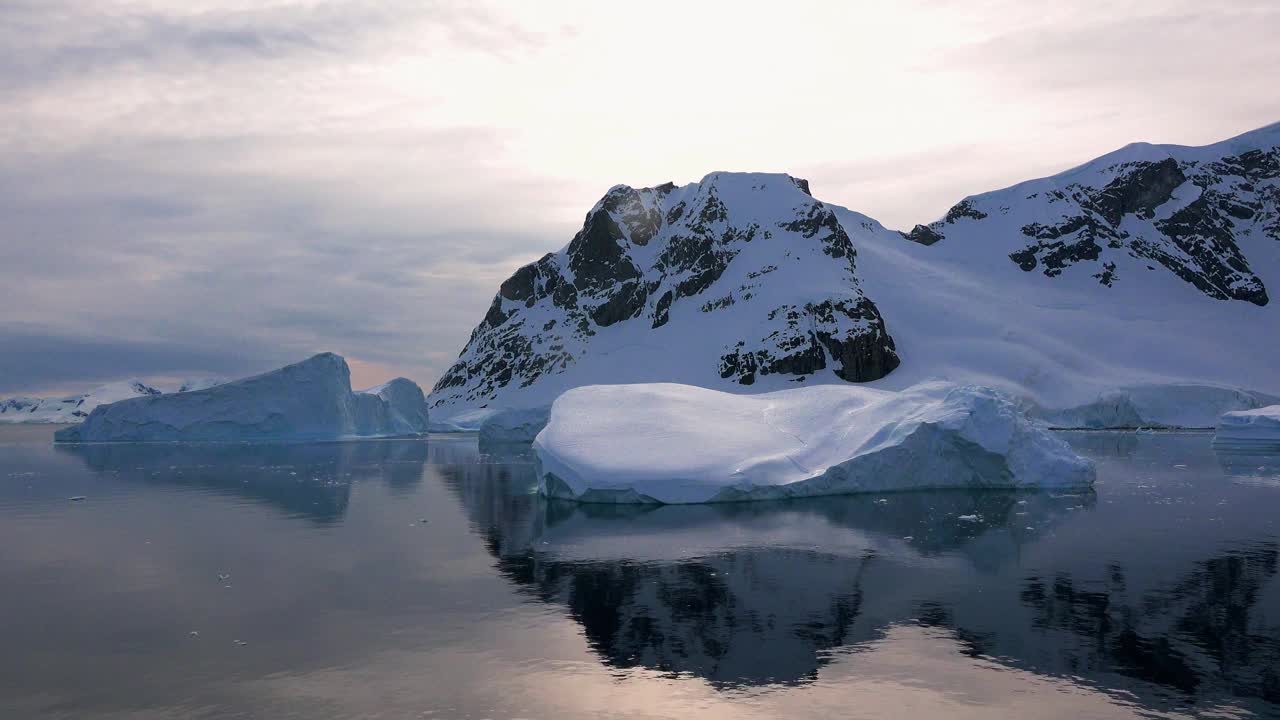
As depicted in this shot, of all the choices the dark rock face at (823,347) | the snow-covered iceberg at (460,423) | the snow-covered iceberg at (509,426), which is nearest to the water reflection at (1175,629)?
the snow-covered iceberg at (509,426)

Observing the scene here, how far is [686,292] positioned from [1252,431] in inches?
3556

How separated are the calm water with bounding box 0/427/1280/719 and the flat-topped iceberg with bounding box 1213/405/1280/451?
3864 cm

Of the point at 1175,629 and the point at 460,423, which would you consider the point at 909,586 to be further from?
the point at 460,423

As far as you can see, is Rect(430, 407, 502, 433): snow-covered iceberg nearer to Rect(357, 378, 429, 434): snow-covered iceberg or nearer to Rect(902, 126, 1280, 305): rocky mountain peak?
Rect(357, 378, 429, 434): snow-covered iceberg

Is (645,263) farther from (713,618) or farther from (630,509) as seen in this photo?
(713,618)

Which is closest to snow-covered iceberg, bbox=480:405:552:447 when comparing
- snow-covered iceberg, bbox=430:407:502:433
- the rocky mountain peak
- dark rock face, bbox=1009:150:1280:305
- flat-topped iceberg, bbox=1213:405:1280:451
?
snow-covered iceberg, bbox=430:407:502:433

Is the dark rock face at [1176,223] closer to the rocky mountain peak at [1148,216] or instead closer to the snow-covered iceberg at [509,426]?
the rocky mountain peak at [1148,216]

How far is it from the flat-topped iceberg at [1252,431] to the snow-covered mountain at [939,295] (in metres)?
30.6

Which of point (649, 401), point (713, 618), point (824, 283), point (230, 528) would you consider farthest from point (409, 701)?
point (824, 283)

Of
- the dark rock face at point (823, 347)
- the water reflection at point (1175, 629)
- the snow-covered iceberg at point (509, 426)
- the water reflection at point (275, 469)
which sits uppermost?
the dark rock face at point (823, 347)

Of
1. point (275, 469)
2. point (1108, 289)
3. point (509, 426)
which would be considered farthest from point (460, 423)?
point (1108, 289)

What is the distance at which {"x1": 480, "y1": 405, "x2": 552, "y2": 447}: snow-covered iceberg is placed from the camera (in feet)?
263

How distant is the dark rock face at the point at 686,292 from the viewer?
4771 inches

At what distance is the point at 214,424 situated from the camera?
76.0m
